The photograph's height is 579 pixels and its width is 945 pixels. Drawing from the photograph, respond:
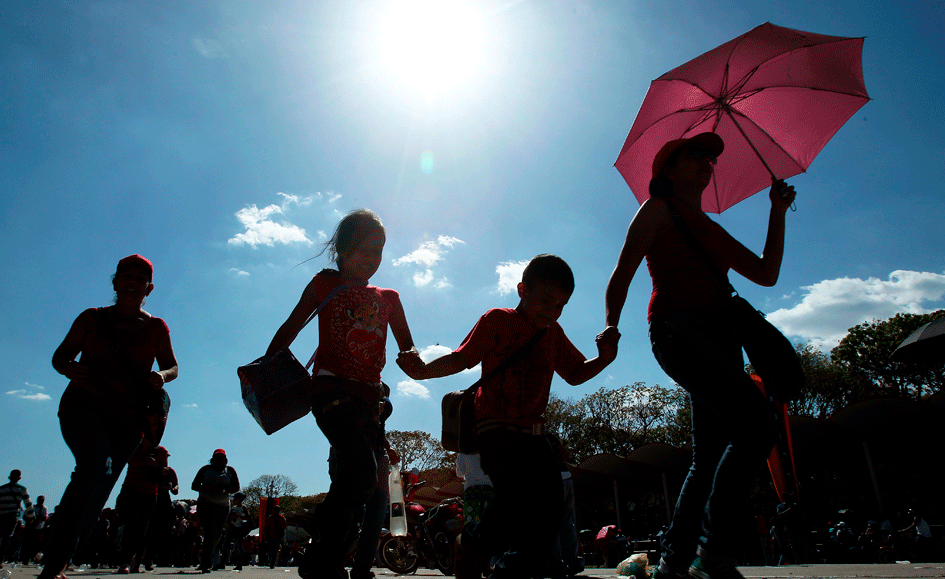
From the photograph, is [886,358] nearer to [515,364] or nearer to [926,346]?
[926,346]

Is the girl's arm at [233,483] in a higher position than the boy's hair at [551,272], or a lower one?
lower

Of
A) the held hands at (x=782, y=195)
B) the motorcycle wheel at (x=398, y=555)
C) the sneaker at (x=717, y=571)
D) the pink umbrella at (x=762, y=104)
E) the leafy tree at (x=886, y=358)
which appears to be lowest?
the motorcycle wheel at (x=398, y=555)

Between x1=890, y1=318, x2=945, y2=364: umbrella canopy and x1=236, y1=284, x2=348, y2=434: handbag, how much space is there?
14.0m

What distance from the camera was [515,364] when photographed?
8.41 ft

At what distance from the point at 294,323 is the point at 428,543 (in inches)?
251

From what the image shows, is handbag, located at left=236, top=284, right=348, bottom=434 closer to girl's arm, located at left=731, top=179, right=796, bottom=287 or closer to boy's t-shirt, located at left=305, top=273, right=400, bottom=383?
boy's t-shirt, located at left=305, top=273, right=400, bottom=383

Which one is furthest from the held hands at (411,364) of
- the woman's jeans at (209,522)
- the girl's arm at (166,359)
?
the woman's jeans at (209,522)

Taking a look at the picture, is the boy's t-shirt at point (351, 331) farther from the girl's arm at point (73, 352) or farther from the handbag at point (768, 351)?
the handbag at point (768, 351)

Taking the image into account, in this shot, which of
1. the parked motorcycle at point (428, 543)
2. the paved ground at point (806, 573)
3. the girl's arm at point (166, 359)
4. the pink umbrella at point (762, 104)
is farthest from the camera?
the parked motorcycle at point (428, 543)

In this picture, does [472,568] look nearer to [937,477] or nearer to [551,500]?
[551,500]

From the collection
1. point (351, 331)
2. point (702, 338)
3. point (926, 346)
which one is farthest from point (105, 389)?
point (926, 346)

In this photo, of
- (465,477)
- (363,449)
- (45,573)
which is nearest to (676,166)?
(363,449)

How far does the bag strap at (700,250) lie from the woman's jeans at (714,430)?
0.15 m

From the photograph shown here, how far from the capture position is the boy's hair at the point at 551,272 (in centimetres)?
267
